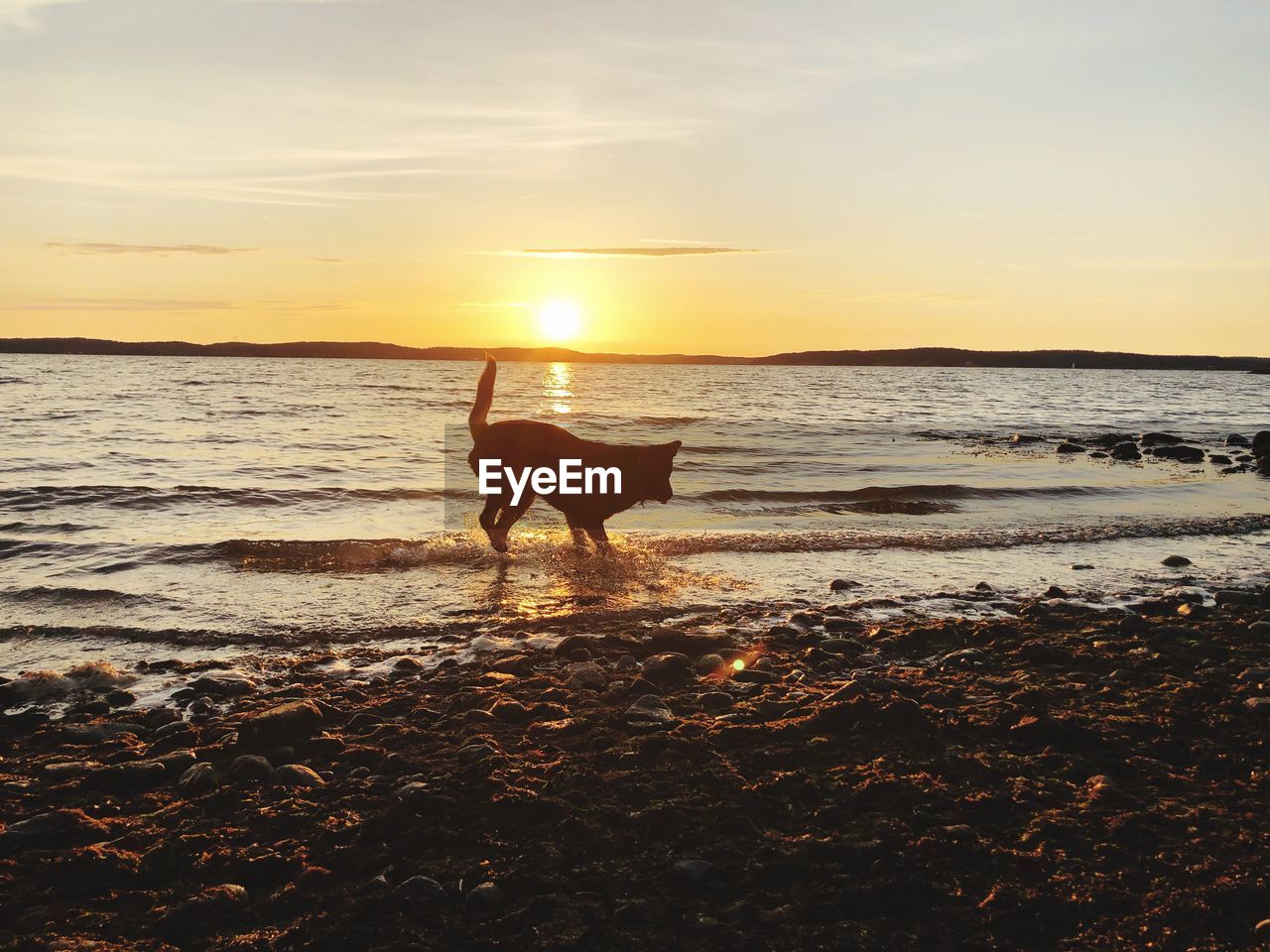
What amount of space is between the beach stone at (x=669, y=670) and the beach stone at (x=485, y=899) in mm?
2945

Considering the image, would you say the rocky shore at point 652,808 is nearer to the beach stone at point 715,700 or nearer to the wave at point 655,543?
the beach stone at point 715,700

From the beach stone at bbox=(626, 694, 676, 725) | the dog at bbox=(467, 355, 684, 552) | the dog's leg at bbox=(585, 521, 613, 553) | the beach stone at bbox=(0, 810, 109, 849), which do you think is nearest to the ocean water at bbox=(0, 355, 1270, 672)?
the dog's leg at bbox=(585, 521, 613, 553)

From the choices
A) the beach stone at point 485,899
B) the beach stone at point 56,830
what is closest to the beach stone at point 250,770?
the beach stone at point 56,830

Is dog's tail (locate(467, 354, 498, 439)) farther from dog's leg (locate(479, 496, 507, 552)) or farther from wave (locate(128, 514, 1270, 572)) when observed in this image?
wave (locate(128, 514, 1270, 572))

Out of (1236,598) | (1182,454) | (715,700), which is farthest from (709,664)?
(1182,454)

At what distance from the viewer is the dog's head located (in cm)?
1214

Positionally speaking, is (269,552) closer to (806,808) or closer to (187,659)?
(187,659)

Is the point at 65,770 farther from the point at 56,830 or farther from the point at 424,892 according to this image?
the point at 424,892

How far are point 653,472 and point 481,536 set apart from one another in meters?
2.88

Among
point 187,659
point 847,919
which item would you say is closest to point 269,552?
point 187,659

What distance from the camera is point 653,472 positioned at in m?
12.2

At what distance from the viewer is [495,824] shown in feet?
14.6

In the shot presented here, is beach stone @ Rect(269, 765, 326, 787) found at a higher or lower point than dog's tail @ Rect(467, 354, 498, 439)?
lower

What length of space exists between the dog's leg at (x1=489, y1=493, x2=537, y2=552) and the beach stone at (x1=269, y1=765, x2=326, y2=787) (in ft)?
23.0
